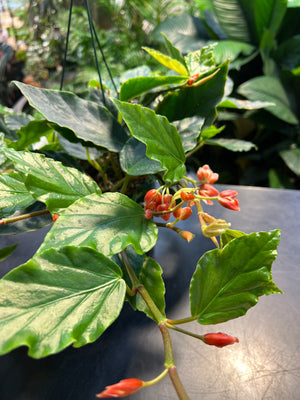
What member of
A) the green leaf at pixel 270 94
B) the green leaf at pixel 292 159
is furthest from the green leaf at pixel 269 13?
the green leaf at pixel 292 159

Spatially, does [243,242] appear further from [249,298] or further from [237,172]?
[237,172]

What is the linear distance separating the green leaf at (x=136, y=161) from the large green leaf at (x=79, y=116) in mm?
20

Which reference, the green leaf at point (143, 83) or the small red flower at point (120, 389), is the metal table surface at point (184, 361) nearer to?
the small red flower at point (120, 389)

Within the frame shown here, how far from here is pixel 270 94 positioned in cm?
144

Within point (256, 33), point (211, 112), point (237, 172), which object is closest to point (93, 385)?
point (211, 112)

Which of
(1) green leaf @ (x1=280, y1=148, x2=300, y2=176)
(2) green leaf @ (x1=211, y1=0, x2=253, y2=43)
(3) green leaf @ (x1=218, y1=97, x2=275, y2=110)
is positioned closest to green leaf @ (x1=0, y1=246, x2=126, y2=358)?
(3) green leaf @ (x1=218, y1=97, x2=275, y2=110)

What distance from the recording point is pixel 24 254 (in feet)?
1.58

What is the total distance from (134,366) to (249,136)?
1727 mm

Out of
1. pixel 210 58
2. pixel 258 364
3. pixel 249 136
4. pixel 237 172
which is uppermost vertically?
pixel 210 58

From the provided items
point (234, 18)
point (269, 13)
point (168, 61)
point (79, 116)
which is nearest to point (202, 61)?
point (168, 61)

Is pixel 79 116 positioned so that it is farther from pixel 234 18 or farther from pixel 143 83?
pixel 234 18

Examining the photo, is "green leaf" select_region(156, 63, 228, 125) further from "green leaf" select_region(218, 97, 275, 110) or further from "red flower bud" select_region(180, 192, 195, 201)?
"red flower bud" select_region(180, 192, 195, 201)

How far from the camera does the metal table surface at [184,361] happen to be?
0.31 m

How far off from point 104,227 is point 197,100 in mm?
268
